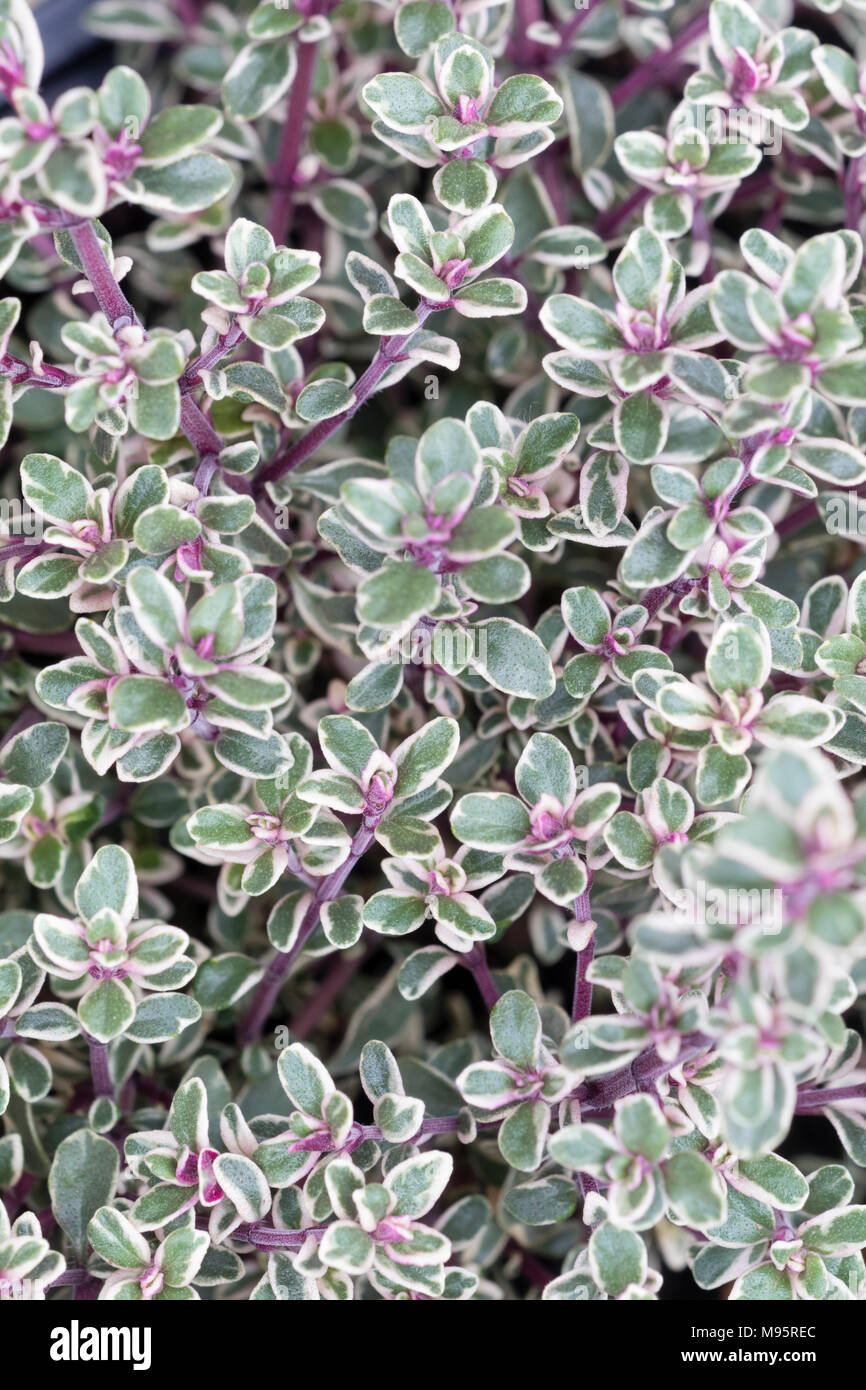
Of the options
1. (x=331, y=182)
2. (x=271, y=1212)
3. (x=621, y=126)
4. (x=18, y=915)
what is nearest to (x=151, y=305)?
(x=331, y=182)

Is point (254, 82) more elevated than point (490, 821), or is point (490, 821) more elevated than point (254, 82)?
point (254, 82)

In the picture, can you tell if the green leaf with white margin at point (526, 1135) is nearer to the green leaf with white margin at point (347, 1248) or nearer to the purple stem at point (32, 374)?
the green leaf with white margin at point (347, 1248)

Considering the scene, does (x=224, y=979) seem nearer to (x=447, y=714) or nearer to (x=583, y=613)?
(x=447, y=714)

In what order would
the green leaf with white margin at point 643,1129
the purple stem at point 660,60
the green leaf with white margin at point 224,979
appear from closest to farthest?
the green leaf with white margin at point 643,1129, the green leaf with white margin at point 224,979, the purple stem at point 660,60

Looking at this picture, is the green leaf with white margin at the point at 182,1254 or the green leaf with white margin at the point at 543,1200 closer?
the green leaf with white margin at the point at 182,1254

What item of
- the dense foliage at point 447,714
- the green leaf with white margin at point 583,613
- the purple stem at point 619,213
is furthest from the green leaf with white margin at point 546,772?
the purple stem at point 619,213

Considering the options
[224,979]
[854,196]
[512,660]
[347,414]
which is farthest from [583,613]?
[854,196]

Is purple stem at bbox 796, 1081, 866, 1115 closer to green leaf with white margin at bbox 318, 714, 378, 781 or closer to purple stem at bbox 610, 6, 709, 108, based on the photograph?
green leaf with white margin at bbox 318, 714, 378, 781

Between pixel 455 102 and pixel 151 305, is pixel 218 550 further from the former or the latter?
pixel 151 305
